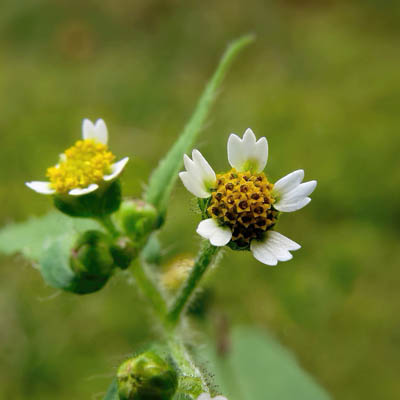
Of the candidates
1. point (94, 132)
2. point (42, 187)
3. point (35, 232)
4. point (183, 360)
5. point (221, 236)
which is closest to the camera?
point (221, 236)

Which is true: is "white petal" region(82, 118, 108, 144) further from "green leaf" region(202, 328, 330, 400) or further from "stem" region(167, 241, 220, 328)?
"green leaf" region(202, 328, 330, 400)

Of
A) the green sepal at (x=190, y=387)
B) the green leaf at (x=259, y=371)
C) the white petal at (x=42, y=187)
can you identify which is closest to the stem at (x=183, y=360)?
the green sepal at (x=190, y=387)

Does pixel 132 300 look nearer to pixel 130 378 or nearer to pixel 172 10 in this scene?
pixel 130 378

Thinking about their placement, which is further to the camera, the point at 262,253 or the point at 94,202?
the point at 94,202

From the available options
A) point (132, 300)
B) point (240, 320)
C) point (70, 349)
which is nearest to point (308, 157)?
point (240, 320)

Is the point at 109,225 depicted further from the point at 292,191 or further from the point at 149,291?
the point at 292,191

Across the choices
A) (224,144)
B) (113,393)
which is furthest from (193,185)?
(224,144)

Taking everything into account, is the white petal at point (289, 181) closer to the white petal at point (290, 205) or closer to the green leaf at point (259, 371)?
the white petal at point (290, 205)
